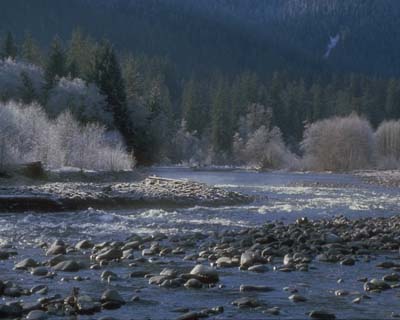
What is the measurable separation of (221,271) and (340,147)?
7430cm

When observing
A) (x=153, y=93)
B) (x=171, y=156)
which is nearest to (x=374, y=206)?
(x=153, y=93)

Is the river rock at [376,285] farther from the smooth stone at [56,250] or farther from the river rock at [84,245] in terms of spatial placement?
the river rock at [84,245]

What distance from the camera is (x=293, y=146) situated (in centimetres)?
12050

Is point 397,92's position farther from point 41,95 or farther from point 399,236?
point 399,236

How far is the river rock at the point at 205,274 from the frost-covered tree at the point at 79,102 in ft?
164

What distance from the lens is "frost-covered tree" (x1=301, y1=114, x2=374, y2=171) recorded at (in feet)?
281

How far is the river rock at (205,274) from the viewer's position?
1309cm

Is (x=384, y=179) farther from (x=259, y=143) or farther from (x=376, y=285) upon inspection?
(x=376, y=285)

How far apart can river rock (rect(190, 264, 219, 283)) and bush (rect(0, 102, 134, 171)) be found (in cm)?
3057

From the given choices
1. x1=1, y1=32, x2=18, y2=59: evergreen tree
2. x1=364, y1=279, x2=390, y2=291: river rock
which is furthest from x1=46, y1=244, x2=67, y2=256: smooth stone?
x1=1, y1=32, x2=18, y2=59: evergreen tree

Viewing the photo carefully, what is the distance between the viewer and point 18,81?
6700cm

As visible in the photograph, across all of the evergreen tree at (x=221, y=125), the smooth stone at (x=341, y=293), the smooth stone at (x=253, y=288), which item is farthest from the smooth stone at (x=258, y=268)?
the evergreen tree at (x=221, y=125)

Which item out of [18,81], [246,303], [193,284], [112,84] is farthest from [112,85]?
[246,303]

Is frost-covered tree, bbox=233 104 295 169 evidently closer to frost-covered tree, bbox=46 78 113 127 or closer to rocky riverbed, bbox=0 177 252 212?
frost-covered tree, bbox=46 78 113 127
